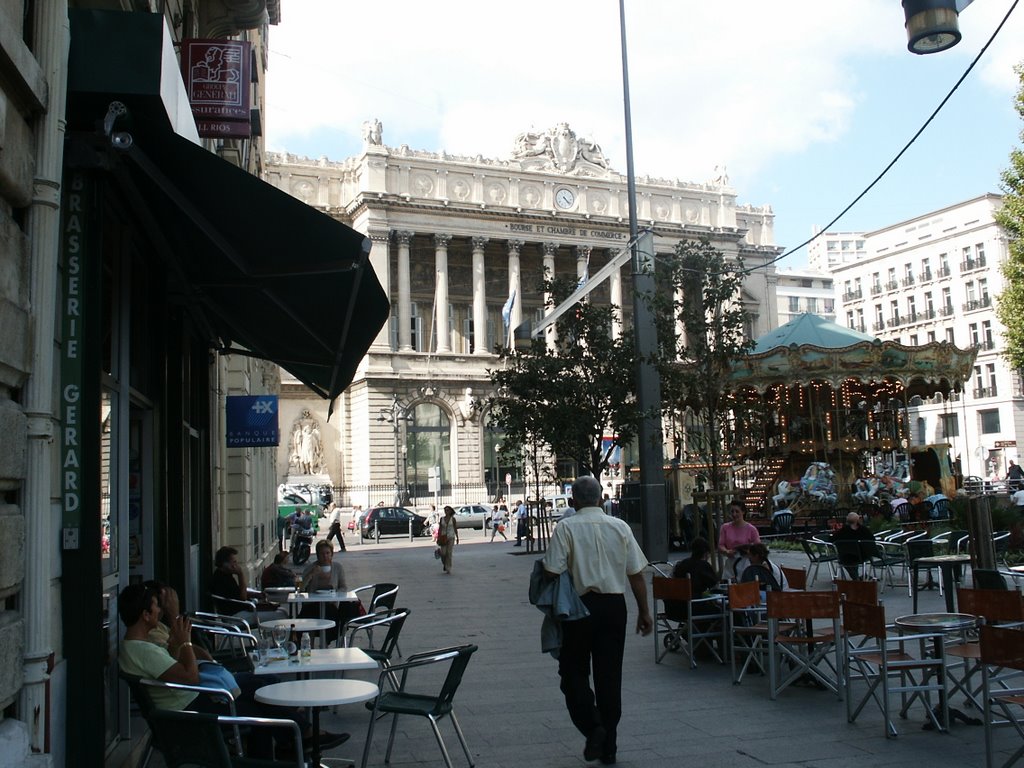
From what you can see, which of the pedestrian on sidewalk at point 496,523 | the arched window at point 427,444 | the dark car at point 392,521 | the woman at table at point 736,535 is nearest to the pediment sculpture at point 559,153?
the arched window at point 427,444

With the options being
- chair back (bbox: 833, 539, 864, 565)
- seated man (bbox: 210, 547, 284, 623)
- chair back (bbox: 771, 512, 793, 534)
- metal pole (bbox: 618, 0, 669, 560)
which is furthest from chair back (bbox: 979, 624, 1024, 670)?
chair back (bbox: 771, 512, 793, 534)

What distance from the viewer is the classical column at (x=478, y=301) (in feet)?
192

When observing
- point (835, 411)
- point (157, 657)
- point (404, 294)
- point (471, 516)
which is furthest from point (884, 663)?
point (404, 294)

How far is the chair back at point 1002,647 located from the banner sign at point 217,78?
7678 mm

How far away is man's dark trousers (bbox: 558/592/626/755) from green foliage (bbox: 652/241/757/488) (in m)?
9.35

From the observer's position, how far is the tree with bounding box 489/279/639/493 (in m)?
24.6

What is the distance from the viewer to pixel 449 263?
6059 cm

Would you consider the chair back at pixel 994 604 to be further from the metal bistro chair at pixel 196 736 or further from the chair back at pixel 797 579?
the metal bistro chair at pixel 196 736

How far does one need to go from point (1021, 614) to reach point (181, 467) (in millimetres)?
7182

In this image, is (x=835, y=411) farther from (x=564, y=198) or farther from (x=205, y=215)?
(x=564, y=198)

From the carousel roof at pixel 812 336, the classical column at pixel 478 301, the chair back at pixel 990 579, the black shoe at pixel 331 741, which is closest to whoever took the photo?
the black shoe at pixel 331 741

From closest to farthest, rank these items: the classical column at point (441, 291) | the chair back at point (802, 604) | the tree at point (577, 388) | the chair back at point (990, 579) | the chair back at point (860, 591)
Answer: the chair back at point (802, 604) < the chair back at point (860, 591) < the chair back at point (990, 579) < the tree at point (577, 388) < the classical column at point (441, 291)

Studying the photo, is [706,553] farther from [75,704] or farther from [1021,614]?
[75,704]

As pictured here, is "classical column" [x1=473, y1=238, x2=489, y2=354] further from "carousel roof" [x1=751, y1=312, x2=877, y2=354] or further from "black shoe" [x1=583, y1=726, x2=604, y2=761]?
"black shoe" [x1=583, y1=726, x2=604, y2=761]
